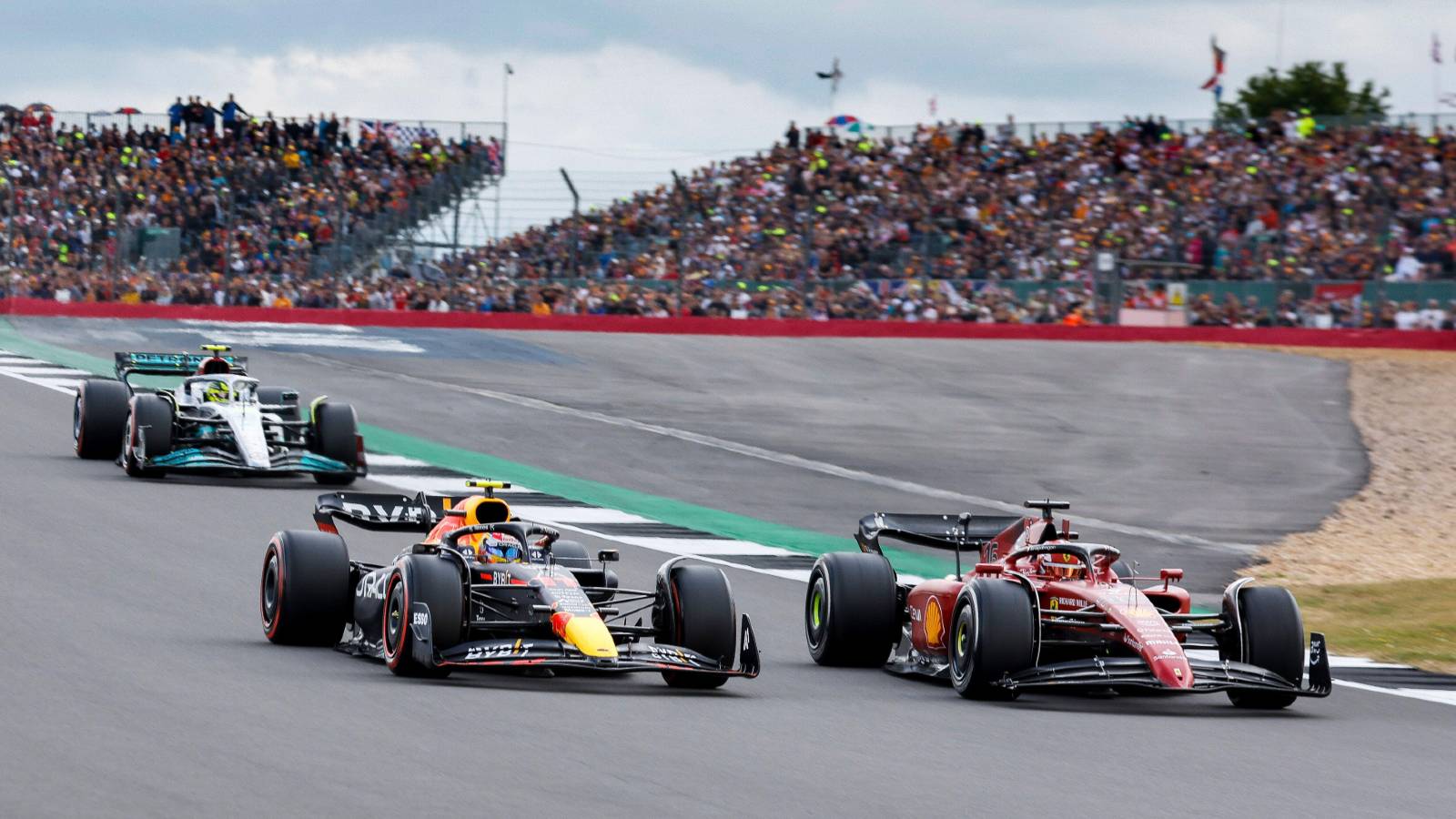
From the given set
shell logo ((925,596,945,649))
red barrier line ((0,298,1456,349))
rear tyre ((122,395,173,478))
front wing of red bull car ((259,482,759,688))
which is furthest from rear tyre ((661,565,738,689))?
red barrier line ((0,298,1456,349))

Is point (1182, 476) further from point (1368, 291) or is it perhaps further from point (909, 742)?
point (909, 742)

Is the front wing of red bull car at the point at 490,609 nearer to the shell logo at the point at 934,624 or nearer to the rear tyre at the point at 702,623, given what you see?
the rear tyre at the point at 702,623

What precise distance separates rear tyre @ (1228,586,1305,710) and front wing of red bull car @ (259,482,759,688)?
2.59 meters

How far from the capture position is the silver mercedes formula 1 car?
18609mm

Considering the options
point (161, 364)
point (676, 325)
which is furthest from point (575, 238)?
point (161, 364)

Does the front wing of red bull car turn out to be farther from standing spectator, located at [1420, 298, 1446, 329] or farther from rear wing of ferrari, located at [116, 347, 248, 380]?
standing spectator, located at [1420, 298, 1446, 329]

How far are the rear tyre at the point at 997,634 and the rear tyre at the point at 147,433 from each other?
34.4 ft

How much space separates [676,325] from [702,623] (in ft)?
88.0

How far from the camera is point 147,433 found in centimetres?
1853

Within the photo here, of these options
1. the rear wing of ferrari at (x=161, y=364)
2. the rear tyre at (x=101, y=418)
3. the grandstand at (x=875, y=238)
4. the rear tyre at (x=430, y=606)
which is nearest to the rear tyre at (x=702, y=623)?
the rear tyre at (x=430, y=606)

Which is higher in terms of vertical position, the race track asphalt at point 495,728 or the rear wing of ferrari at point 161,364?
the rear wing of ferrari at point 161,364

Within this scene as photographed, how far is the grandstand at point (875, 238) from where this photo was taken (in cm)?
3466

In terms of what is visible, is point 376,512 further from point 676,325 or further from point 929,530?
point 676,325

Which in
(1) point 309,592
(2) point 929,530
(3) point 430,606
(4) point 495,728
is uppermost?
(2) point 929,530
